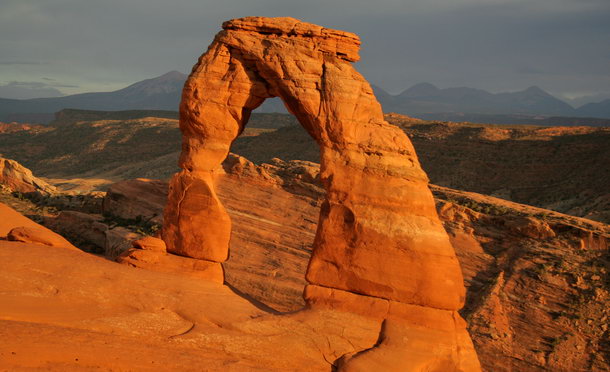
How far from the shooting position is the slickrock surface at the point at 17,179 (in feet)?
99.6

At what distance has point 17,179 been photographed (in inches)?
1201

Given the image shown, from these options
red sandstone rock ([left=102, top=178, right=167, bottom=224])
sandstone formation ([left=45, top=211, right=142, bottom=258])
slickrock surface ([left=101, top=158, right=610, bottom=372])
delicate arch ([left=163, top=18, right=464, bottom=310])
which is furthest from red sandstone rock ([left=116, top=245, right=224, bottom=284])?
red sandstone rock ([left=102, top=178, right=167, bottom=224])

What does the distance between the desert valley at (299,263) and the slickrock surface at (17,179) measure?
2.93 metres

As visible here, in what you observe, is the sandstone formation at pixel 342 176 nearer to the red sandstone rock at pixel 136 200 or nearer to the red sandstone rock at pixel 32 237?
the red sandstone rock at pixel 32 237

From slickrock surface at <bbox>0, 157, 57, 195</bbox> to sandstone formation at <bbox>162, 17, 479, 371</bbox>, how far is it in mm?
19617

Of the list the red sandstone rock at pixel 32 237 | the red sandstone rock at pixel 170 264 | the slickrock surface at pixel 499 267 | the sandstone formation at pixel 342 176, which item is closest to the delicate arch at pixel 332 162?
the sandstone formation at pixel 342 176

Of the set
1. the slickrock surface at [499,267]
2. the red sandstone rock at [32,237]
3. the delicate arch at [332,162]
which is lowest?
the slickrock surface at [499,267]

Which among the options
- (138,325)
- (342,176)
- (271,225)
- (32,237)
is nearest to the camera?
(138,325)

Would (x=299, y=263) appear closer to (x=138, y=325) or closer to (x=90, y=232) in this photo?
(x=90, y=232)

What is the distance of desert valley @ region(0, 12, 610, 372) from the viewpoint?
34.4ft

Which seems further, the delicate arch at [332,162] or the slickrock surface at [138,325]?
the delicate arch at [332,162]

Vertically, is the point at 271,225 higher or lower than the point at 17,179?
lower

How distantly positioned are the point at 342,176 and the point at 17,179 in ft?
79.0

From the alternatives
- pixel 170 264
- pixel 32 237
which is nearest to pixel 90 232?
pixel 32 237
